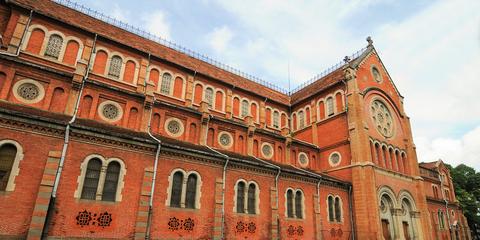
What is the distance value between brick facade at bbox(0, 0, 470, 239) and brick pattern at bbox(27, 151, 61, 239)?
0.05 meters

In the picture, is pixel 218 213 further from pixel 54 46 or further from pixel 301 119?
pixel 301 119

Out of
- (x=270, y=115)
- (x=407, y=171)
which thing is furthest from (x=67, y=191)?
(x=407, y=171)

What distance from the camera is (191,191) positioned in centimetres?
1780

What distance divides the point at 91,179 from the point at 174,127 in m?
7.64

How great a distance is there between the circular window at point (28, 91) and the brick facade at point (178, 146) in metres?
0.07

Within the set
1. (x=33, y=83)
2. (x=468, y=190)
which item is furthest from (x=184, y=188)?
(x=468, y=190)

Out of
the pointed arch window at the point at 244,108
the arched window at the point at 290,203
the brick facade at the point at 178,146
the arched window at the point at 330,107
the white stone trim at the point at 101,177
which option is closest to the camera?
the brick facade at the point at 178,146

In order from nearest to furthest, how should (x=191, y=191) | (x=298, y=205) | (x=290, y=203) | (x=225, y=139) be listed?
(x=191, y=191), (x=290, y=203), (x=298, y=205), (x=225, y=139)

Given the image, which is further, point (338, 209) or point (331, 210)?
point (338, 209)

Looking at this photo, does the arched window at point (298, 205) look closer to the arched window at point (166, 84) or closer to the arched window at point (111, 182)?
the arched window at point (111, 182)

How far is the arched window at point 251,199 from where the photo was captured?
19.9 metres

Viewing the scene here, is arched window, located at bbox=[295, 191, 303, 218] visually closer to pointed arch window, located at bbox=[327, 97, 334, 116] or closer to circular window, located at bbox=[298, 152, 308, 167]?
circular window, located at bbox=[298, 152, 308, 167]

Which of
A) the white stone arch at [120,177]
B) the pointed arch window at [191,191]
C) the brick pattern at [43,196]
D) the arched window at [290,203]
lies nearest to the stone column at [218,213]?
the pointed arch window at [191,191]

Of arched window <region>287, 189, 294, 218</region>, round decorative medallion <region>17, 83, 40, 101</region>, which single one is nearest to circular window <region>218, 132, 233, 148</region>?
arched window <region>287, 189, 294, 218</region>
